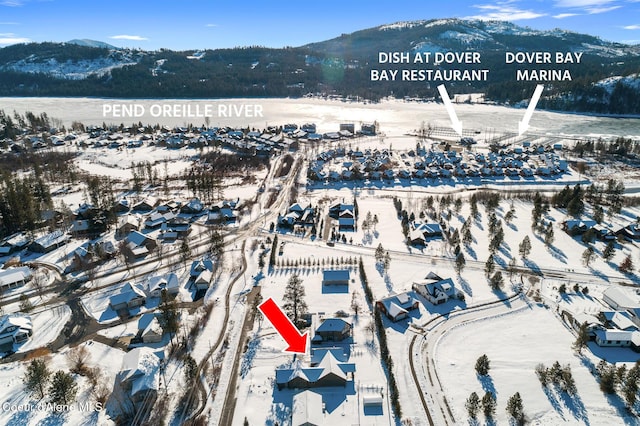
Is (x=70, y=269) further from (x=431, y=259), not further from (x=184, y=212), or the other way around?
(x=431, y=259)

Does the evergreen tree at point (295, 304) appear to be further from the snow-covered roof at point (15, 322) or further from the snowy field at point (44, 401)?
the snow-covered roof at point (15, 322)

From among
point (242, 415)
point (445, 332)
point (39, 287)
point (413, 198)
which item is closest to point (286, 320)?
point (242, 415)

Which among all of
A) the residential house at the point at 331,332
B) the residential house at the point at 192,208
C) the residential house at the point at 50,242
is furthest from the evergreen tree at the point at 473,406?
the residential house at the point at 50,242

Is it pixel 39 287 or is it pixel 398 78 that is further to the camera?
pixel 398 78

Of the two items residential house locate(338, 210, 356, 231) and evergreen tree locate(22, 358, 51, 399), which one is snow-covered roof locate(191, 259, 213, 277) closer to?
evergreen tree locate(22, 358, 51, 399)

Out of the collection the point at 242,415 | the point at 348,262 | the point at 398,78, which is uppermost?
the point at 398,78
